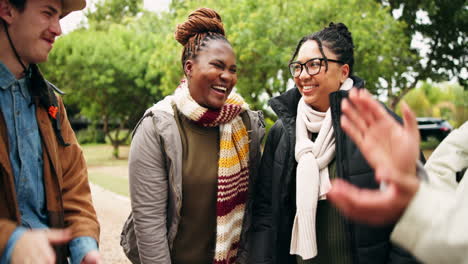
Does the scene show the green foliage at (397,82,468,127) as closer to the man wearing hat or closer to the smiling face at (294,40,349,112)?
the smiling face at (294,40,349,112)

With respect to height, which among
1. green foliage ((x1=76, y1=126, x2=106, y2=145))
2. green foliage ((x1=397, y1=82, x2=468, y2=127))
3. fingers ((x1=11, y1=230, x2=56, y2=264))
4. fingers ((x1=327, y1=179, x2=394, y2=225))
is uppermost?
fingers ((x1=327, y1=179, x2=394, y2=225))

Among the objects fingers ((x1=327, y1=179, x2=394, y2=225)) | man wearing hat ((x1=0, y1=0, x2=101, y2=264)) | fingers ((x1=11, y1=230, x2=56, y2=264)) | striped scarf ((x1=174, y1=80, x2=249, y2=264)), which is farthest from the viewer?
striped scarf ((x1=174, y1=80, x2=249, y2=264))

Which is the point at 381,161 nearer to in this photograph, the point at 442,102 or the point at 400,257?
the point at 400,257

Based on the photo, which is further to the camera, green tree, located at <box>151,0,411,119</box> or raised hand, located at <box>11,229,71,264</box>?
green tree, located at <box>151,0,411,119</box>

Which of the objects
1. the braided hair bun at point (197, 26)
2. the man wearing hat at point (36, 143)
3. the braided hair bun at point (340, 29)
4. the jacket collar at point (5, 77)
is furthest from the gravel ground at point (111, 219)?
the braided hair bun at point (340, 29)

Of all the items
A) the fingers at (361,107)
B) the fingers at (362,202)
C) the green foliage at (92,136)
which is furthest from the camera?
the green foliage at (92,136)

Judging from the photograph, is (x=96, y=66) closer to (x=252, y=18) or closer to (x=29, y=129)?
(x=252, y=18)

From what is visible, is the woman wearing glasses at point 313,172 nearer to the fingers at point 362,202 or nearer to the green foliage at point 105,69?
the fingers at point 362,202

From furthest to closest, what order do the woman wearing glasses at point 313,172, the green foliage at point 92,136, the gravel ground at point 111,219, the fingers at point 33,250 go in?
the green foliage at point 92,136 → the gravel ground at point 111,219 → the woman wearing glasses at point 313,172 → the fingers at point 33,250

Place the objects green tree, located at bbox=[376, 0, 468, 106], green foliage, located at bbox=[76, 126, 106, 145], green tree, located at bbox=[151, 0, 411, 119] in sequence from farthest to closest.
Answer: green foliage, located at bbox=[76, 126, 106, 145], green tree, located at bbox=[376, 0, 468, 106], green tree, located at bbox=[151, 0, 411, 119]

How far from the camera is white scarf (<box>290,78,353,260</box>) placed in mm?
2381

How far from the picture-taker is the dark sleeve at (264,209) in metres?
2.63

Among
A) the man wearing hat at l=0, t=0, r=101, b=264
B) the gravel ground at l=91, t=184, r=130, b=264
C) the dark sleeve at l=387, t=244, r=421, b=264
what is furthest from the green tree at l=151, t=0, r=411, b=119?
the man wearing hat at l=0, t=0, r=101, b=264

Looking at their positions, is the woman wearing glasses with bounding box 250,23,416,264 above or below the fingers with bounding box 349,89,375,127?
below
